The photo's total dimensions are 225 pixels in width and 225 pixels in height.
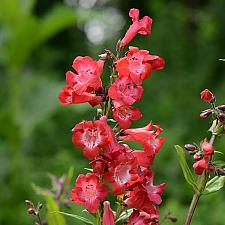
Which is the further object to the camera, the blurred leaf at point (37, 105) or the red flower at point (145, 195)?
the blurred leaf at point (37, 105)

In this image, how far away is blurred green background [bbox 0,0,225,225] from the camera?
14.1ft

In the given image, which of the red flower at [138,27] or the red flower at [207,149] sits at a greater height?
the red flower at [138,27]

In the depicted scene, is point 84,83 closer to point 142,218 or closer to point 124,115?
point 124,115

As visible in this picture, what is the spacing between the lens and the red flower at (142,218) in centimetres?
141

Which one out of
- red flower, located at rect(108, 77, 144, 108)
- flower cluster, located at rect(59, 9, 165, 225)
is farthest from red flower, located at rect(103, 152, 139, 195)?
red flower, located at rect(108, 77, 144, 108)

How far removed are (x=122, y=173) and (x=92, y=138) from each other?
0.09 meters

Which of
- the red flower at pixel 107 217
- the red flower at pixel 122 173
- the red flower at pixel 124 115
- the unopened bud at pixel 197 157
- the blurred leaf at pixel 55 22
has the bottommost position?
the blurred leaf at pixel 55 22

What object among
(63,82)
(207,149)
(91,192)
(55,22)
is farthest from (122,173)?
(63,82)

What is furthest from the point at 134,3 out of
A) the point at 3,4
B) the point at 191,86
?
the point at 3,4

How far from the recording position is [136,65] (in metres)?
1.39

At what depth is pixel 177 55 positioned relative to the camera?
23.1ft

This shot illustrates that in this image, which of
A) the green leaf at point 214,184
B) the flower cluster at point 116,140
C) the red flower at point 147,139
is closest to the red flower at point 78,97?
the flower cluster at point 116,140

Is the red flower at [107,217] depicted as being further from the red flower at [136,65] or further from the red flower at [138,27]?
the red flower at [138,27]

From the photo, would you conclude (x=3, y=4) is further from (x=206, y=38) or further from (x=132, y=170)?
(x=206, y=38)
